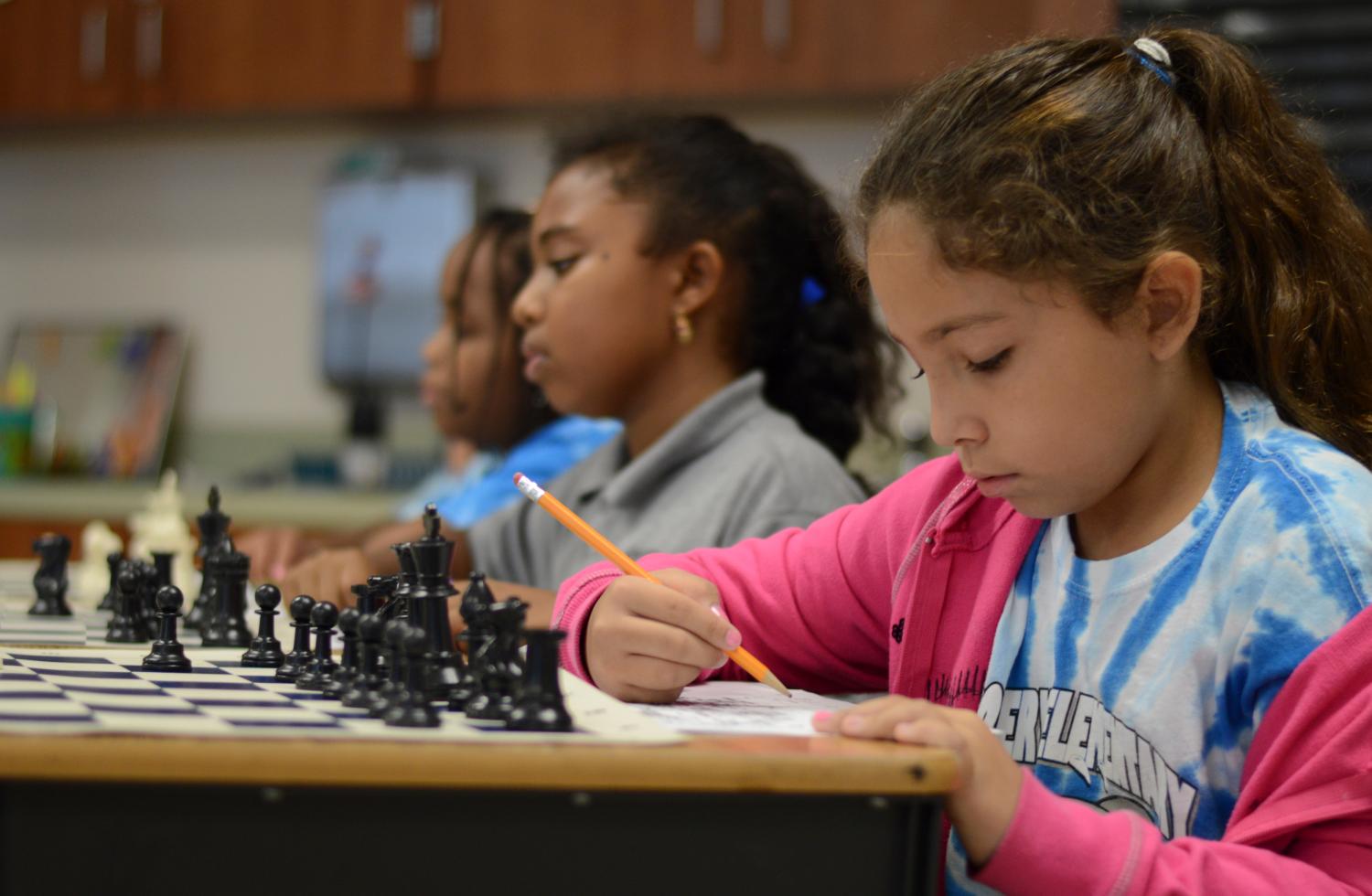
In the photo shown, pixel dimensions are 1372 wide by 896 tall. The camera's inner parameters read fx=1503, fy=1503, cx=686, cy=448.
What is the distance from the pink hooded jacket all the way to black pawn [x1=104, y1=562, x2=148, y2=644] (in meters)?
0.36

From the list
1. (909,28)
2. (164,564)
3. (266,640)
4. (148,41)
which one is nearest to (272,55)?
(148,41)

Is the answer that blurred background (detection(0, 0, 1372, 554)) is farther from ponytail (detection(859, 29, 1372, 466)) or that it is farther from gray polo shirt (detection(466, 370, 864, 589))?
ponytail (detection(859, 29, 1372, 466))

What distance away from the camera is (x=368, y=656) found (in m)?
0.91

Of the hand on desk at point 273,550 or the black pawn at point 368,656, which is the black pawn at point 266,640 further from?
the hand on desk at point 273,550

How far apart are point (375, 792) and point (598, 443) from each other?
5.68ft

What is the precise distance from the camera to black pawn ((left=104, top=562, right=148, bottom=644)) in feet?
4.04

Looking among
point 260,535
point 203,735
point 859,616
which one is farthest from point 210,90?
point 203,735

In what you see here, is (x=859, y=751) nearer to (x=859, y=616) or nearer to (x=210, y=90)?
(x=859, y=616)

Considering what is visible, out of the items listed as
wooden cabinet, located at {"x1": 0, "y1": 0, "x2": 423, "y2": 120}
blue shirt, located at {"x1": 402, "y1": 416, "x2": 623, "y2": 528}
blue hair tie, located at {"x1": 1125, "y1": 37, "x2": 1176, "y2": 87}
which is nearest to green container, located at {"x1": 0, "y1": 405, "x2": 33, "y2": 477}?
wooden cabinet, located at {"x1": 0, "y1": 0, "x2": 423, "y2": 120}

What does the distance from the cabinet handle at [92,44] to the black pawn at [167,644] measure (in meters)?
3.31

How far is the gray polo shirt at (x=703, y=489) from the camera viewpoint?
1.61 m

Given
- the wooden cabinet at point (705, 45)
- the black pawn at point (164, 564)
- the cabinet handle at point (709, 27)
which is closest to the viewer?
the black pawn at point (164, 564)

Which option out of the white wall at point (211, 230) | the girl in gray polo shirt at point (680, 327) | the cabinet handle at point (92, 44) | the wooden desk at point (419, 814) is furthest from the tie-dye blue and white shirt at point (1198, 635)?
the cabinet handle at point (92, 44)

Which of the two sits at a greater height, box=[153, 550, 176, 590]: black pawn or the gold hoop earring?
the gold hoop earring
